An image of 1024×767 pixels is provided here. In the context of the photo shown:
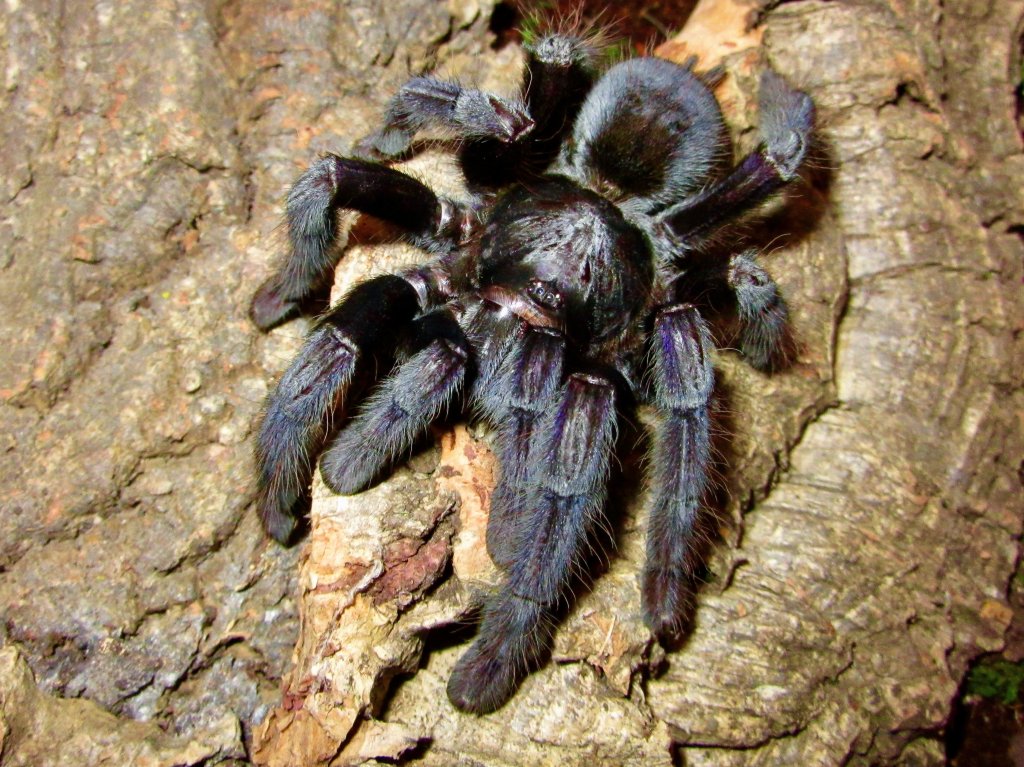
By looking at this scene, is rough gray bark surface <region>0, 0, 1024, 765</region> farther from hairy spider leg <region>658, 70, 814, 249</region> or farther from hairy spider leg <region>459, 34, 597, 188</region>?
hairy spider leg <region>459, 34, 597, 188</region>

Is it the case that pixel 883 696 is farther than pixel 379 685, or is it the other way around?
pixel 883 696

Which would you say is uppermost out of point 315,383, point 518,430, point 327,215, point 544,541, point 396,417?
point 327,215

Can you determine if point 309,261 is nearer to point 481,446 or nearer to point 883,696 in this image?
point 481,446

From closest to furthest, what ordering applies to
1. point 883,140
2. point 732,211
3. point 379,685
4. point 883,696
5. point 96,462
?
point 379,685, point 883,696, point 96,462, point 732,211, point 883,140

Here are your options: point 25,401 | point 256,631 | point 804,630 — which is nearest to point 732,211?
point 804,630

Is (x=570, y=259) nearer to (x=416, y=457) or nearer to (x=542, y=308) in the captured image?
(x=542, y=308)

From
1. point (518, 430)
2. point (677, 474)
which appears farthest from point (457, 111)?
point (677, 474)

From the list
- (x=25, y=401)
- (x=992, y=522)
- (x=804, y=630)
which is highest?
(x=25, y=401)
